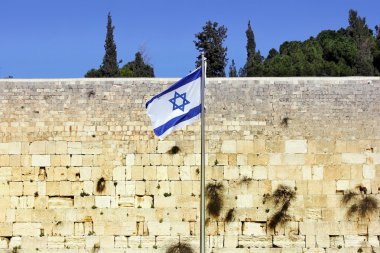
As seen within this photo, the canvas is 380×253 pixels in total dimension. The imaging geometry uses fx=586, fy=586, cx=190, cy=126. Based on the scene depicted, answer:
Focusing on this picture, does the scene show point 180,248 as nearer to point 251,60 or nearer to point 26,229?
point 26,229

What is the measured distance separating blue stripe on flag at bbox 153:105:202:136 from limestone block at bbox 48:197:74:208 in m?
3.96

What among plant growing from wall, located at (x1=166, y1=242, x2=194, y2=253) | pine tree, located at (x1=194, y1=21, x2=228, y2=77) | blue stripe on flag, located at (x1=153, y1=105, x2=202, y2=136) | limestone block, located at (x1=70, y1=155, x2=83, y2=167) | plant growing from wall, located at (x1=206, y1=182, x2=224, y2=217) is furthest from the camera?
pine tree, located at (x1=194, y1=21, x2=228, y2=77)

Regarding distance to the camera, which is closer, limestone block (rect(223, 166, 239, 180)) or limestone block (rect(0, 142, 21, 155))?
A: limestone block (rect(223, 166, 239, 180))

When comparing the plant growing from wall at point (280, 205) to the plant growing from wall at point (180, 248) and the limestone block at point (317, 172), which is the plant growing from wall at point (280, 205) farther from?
the plant growing from wall at point (180, 248)

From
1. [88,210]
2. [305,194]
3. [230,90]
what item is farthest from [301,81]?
[88,210]

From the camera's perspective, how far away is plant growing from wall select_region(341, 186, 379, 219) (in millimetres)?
11328

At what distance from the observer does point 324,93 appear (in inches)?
453

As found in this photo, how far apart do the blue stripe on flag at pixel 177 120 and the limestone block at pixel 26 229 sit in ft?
14.6

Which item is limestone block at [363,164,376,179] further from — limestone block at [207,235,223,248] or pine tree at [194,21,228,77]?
pine tree at [194,21,228,77]

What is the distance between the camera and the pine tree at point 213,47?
2405 cm

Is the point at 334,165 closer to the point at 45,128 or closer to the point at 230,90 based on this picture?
the point at 230,90

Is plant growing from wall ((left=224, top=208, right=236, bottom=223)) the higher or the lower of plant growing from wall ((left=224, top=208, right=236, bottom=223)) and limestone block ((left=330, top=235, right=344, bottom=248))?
the higher

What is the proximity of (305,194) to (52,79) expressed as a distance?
18.0 ft

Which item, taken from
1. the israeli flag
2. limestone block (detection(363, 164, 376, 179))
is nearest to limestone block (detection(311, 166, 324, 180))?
limestone block (detection(363, 164, 376, 179))
